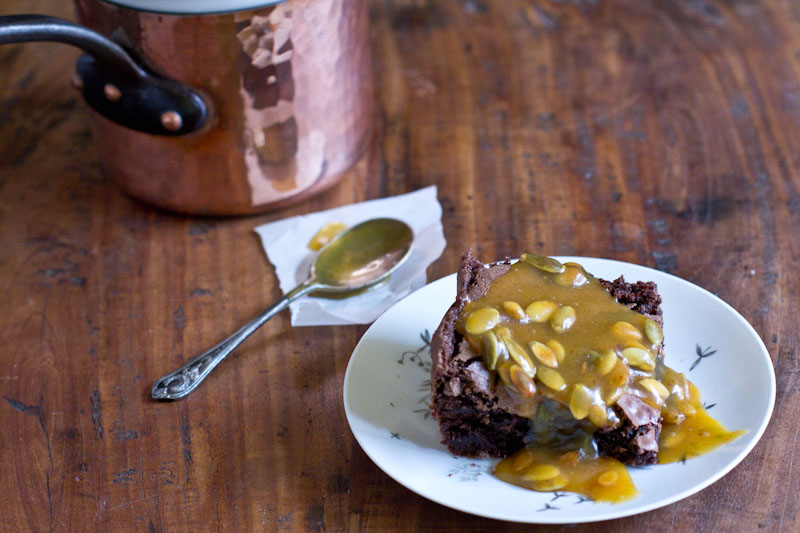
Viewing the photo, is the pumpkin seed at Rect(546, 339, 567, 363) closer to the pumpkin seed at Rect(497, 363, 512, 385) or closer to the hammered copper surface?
the pumpkin seed at Rect(497, 363, 512, 385)

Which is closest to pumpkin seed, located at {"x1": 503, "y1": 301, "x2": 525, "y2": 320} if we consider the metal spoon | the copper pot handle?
the metal spoon

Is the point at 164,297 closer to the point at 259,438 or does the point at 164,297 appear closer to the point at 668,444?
the point at 259,438

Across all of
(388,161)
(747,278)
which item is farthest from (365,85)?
(747,278)

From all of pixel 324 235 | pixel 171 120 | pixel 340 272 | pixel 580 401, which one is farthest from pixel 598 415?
pixel 171 120

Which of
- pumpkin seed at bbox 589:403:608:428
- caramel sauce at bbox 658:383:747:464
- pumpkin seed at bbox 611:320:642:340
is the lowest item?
caramel sauce at bbox 658:383:747:464

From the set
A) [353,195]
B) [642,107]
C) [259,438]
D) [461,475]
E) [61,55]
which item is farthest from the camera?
[61,55]

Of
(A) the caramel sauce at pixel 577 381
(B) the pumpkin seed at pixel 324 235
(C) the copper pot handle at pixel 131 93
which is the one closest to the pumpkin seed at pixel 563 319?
(A) the caramel sauce at pixel 577 381

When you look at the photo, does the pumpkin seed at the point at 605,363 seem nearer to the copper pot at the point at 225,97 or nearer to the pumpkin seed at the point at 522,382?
the pumpkin seed at the point at 522,382
